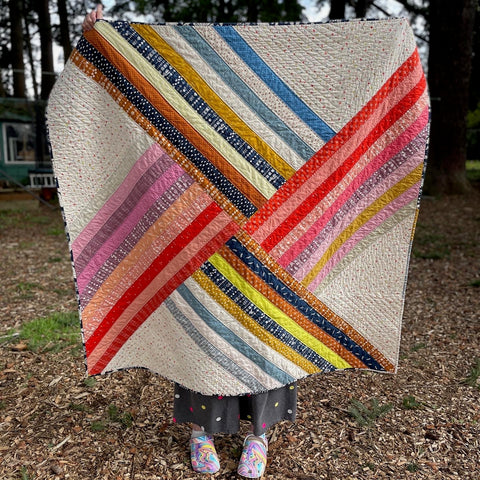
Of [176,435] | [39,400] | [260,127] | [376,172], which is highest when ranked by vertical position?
[260,127]

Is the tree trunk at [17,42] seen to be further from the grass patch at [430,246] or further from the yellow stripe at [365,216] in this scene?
the yellow stripe at [365,216]

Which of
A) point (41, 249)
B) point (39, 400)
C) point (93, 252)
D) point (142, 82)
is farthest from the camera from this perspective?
point (41, 249)

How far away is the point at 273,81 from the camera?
5.16ft

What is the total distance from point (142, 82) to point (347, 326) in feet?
3.74

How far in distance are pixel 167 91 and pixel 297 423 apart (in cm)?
155

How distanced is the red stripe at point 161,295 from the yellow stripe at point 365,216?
0.34m

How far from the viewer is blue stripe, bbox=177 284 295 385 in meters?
1.64

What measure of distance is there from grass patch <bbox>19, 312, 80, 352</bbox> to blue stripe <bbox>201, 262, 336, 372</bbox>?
1.69 meters

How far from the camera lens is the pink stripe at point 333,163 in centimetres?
163

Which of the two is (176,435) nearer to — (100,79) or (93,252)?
(93,252)

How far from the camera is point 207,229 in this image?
1.61 meters

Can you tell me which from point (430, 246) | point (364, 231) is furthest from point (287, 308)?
point (430, 246)

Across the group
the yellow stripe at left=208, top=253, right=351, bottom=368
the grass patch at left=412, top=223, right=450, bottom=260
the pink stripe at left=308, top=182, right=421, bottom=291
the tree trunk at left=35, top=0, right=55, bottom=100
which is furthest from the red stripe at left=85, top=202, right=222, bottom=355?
the tree trunk at left=35, top=0, right=55, bottom=100

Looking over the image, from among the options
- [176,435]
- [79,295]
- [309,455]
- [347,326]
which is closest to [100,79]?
[79,295]
